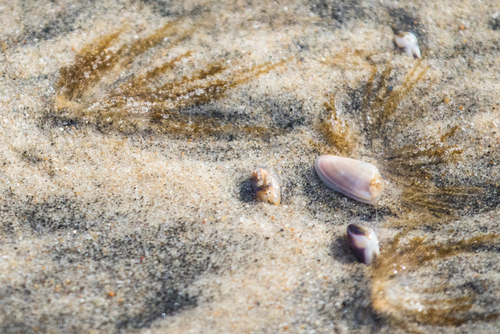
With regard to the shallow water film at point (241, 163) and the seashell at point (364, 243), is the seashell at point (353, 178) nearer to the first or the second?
the shallow water film at point (241, 163)

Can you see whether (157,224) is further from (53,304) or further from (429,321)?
(429,321)

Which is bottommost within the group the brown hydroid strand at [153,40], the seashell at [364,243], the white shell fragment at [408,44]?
the seashell at [364,243]

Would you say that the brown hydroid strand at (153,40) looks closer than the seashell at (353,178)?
No

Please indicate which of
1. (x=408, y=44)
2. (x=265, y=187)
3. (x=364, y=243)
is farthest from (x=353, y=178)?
(x=408, y=44)

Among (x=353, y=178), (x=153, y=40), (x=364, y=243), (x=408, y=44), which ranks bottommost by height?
(x=364, y=243)

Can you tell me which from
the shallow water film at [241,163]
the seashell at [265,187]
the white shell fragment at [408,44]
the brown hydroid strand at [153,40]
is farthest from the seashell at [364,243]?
the brown hydroid strand at [153,40]

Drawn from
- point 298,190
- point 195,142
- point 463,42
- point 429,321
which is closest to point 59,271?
point 195,142

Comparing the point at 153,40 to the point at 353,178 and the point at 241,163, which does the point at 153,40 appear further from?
the point at 353,178
